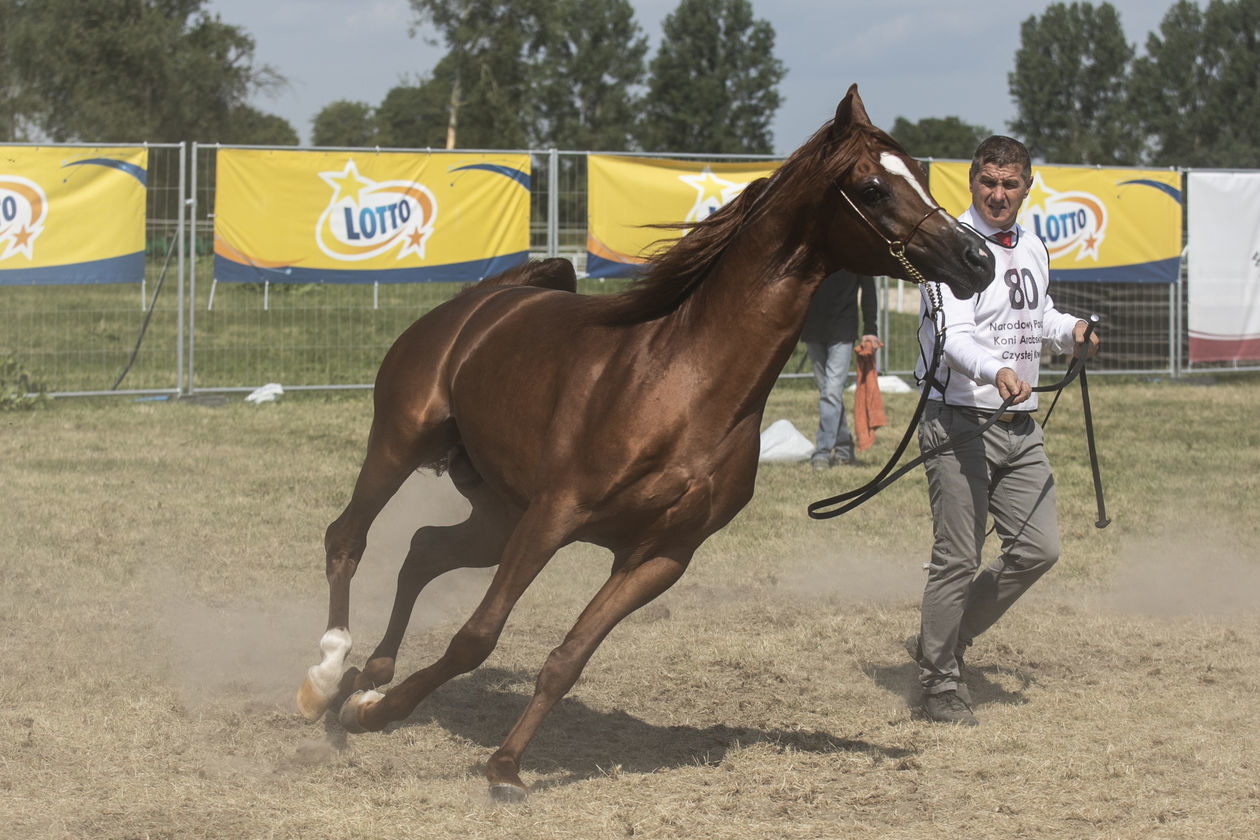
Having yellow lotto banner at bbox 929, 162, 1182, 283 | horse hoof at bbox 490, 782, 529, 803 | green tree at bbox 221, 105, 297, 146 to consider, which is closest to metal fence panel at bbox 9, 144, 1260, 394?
yellow lotto banner at bbox 929, 162, 1182, 283

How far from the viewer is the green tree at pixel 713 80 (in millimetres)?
64750

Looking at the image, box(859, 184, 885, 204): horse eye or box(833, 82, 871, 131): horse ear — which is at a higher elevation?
box(833, 82, 871, 131): horse ear

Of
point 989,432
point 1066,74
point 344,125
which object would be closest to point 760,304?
point 989,432

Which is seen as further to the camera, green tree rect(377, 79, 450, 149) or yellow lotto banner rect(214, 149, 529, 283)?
green tree rect(377, 79, 450, 149)

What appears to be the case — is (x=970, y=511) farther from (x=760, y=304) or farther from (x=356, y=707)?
(x=356, y=707)

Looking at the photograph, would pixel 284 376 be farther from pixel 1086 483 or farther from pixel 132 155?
pixel 1086 483

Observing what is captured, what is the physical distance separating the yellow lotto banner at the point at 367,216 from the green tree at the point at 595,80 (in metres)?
45.3

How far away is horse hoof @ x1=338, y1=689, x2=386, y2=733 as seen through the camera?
464cm

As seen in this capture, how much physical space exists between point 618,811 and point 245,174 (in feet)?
32.5

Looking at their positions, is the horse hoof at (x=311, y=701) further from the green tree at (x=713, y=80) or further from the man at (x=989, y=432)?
the green tree at (x=713, y=80)

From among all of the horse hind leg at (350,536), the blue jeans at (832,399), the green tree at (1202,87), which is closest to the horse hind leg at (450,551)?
the horse hind leg at (350,536)

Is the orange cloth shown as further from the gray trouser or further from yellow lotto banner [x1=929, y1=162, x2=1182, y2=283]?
the gray trouser

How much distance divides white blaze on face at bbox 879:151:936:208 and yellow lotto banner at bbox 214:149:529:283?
32.1ft

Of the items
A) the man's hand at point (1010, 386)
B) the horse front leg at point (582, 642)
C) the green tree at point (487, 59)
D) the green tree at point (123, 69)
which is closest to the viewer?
the horse front leg at point (582, 642)
